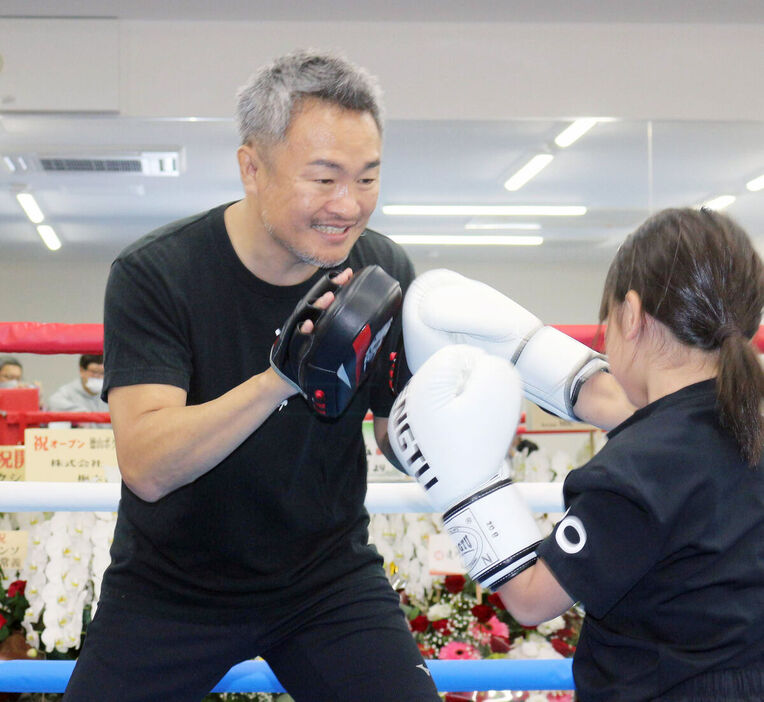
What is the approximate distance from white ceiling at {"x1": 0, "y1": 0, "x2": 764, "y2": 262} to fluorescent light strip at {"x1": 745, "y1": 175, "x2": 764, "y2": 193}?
3 centimetres

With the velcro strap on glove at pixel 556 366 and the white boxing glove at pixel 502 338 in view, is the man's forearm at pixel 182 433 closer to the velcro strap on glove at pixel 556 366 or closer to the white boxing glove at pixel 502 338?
the white boxing glove at pixel 502 338

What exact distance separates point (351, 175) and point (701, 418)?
0.53m

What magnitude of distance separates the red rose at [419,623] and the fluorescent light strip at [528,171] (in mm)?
3578

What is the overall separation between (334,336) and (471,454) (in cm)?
20

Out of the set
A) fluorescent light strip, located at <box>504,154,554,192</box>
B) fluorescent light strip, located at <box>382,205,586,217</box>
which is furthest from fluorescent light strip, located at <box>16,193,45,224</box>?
fluorescent light strip, located at <box>504,154,554,192</box>

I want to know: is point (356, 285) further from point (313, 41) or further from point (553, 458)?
point (313, 41)

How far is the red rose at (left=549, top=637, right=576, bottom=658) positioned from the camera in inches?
65.7

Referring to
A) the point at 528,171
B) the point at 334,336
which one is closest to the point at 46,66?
the point at 528,171

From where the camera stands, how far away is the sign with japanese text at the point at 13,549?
168cm

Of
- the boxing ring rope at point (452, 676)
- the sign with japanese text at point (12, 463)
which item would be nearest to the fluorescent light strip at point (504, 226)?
the sign with japanese text at point (12, 463)

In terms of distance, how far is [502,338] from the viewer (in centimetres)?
120

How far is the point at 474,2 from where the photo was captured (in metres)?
4.11

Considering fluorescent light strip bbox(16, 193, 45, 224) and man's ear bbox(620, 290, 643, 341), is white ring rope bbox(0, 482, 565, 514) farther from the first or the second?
fluorescent light strip bbox(16, 193, 45, 224)

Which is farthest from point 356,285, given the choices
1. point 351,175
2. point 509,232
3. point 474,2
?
point 509,232
